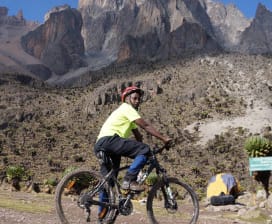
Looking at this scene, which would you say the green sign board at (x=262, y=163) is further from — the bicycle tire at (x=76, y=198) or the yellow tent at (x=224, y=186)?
the bicycle tire at (x=76, y=198)

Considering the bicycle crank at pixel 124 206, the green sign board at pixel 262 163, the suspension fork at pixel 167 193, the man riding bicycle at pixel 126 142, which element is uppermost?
the man riding bicycle at pixel 126 142

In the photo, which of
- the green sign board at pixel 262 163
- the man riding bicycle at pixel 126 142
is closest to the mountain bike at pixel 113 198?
the man riding bicycle at pixel 126 142

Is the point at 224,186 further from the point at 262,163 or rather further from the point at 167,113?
the point at 167,113

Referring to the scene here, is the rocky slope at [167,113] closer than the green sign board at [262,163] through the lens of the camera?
No

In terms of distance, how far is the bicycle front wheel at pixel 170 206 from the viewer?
781cm

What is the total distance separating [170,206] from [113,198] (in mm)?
1081

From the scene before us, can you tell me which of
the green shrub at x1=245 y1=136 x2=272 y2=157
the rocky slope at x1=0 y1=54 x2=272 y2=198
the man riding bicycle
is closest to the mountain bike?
the man riding bicycle

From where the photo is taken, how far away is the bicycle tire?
7.39 m

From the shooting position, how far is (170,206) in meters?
7.93

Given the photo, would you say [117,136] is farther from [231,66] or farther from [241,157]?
[231,66]

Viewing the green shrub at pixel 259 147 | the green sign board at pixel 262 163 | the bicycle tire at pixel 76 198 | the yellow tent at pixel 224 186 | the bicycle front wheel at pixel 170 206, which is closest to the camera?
the bicycle tire at pixel 76 198

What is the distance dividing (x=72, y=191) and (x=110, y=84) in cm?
10809

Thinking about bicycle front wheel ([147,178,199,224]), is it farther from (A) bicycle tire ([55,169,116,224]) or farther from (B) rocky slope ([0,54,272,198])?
(B) rocky slope ([0,54,272,198])

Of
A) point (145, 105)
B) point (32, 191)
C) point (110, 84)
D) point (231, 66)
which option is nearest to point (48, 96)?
point (110, 84)
